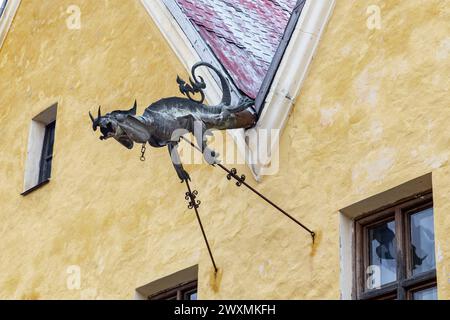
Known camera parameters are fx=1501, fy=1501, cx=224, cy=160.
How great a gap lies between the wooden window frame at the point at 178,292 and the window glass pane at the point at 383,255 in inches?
82.3

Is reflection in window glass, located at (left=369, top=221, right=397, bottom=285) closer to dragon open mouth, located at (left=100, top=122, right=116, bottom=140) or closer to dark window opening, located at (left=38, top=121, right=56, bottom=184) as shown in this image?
dragon open mouth, located at (left=100, top=122, right=116, bottom=140)

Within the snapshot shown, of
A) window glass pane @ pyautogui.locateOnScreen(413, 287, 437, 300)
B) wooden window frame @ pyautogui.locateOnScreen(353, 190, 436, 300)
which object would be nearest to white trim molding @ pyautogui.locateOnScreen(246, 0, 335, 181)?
wooden window frame @ pyautogui.locateOnScreen(353, 190, 436, 300)

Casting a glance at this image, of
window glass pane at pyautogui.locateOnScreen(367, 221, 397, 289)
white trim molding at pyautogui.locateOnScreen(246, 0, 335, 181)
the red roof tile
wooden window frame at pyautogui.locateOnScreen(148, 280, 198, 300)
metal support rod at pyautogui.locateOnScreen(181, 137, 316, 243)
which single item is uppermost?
the red roof tile

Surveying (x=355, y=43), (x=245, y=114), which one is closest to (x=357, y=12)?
(x=355, y=43)

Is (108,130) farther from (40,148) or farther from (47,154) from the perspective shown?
(40,148)

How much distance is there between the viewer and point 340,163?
37.9ft

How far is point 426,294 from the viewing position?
1066 centimetres

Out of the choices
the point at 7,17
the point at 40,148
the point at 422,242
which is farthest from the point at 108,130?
the point at 7,17

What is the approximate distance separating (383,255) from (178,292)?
8.08ft

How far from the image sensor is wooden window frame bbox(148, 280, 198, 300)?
12.9 m

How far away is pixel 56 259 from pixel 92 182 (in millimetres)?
823

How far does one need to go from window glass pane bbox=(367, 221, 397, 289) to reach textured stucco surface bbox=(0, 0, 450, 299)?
0.27 m

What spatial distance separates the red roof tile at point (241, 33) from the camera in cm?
1355
